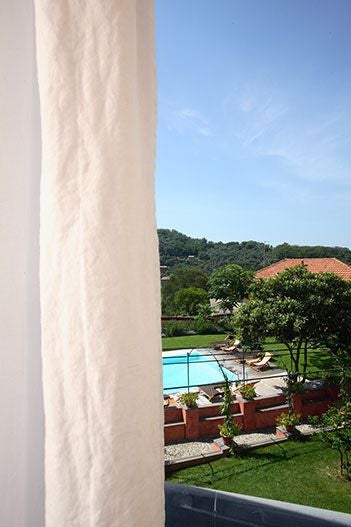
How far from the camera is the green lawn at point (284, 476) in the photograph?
11.2 ft

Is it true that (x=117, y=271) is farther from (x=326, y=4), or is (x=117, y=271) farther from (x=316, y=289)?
(x=316, y=289)

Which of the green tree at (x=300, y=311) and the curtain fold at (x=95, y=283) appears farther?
the green tree at (x=300, y=311)

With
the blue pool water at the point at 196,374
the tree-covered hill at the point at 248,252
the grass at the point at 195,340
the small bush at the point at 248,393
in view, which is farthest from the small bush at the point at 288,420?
the grass at the point at 195,340

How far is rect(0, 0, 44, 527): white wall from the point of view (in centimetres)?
28

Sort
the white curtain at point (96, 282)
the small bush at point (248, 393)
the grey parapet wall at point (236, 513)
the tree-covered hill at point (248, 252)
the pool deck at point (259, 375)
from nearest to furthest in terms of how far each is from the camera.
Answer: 1. the white curtain at point (96, 282)
2. the grey parapet wall at point (236, 513)
3. the tree-covered hill at point (248, 252)
4. the small bush at point (248, 393)
5. the pool deck at point (259, 375)

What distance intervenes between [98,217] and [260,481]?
431 cm

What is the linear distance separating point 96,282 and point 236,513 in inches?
27.6

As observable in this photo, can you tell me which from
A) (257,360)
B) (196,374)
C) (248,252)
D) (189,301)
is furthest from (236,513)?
(196,374)

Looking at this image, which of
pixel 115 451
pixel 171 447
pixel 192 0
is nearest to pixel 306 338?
pixel 171 447

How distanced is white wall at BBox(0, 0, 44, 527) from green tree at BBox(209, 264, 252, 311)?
393 cm

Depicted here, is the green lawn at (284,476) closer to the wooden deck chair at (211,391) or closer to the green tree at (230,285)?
the wooden deck chair at (211,391)

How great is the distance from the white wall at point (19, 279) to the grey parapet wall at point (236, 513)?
0.52 m

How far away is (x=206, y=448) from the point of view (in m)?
4.34

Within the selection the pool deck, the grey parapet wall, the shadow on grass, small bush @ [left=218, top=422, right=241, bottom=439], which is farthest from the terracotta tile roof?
the grey parapet wall
